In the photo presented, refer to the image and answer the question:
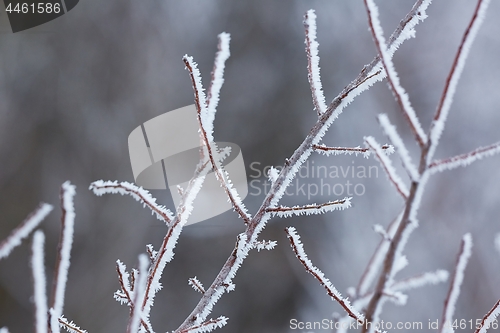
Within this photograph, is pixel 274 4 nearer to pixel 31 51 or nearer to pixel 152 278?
pixel 31 51

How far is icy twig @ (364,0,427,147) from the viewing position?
212 millimetres

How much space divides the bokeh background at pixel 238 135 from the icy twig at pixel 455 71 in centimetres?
151

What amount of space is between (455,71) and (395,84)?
32 mm

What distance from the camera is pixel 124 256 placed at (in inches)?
68.6

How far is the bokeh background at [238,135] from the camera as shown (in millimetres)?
1708

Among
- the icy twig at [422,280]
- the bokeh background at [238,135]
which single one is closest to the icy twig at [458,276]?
the icy twig at [422,280]

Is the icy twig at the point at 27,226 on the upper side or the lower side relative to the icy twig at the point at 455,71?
lower

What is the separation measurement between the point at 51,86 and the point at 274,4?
4.30 feet

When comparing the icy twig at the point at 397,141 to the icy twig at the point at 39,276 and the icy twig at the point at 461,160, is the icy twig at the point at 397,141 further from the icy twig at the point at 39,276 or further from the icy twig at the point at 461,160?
the icy twig at the point at 39,276

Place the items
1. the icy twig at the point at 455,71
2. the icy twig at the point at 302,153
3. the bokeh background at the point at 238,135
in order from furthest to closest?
the bokeh background at the point at 238,135
the icy twig at the point at 302,153
the icy twig at the point at 455,71

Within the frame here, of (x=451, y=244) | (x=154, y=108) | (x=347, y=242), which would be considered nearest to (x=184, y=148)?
(x=154, y=108)

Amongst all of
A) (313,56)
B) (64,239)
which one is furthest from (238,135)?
(64,239)

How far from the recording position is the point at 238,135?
185 centimetres

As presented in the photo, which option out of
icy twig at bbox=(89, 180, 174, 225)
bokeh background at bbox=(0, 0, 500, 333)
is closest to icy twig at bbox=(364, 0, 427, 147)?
icy twig at bbox=(89, 180, 174, 225)
